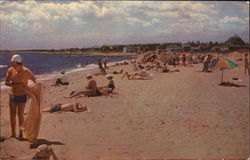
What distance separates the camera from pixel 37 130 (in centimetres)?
486

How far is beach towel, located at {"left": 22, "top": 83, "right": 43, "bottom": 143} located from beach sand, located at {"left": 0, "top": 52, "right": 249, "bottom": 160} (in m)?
0.10

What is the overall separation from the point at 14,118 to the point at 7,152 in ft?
1.64

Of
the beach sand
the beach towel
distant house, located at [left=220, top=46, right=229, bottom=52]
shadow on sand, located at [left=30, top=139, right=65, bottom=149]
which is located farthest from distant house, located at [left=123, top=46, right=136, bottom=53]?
distant house, located at [left=220, top=46, right=229, bottom=52]

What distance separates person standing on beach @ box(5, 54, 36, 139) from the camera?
469 centimetres

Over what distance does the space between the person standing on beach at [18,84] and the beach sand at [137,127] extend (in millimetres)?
317

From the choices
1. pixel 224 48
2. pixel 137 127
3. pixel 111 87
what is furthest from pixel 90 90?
pixel 224 48

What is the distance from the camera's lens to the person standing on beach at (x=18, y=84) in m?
4.69

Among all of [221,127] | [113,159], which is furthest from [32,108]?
[221,127]

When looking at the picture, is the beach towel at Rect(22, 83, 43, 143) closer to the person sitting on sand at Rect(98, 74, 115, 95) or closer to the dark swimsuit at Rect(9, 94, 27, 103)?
the dark swimsuit at Rect(9, 94, 27, 103)

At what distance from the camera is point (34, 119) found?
15.9ft

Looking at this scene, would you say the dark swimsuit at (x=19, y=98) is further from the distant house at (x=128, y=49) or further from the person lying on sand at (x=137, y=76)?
the distant house at (x=128, y=49)

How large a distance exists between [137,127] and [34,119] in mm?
1764

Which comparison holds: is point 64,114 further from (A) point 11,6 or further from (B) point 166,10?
(B) point 166,10

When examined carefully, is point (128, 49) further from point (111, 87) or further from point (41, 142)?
point (41, 142)
